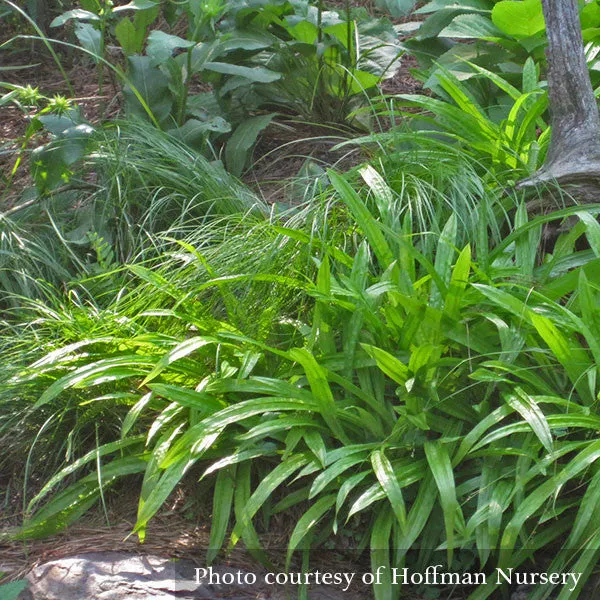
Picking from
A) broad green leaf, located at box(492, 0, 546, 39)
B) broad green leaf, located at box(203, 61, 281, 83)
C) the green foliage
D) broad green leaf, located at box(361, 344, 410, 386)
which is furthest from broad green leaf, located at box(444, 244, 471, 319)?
broad green leaf, located at box(203, 61, 281, 83)

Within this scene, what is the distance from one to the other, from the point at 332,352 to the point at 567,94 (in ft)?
4.09

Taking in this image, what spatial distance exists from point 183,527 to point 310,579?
0.37 meters

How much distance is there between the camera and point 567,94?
2992 millimetres

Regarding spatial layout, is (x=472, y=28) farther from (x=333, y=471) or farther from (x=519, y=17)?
(x=333, y=471)

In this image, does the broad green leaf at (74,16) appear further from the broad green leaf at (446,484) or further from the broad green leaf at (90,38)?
the broad green leaf at (446,484)

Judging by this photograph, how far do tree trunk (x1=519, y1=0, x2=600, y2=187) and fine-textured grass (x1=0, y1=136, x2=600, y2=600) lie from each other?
29 centimetres

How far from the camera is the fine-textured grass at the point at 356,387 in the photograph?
218 centimetres

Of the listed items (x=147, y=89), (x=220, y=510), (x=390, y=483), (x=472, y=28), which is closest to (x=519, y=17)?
(x=472, y=28)

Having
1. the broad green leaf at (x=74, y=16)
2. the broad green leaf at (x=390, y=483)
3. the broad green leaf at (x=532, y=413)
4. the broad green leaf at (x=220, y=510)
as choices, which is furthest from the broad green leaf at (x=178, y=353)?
the broad green leaf at (x=74, y=16)

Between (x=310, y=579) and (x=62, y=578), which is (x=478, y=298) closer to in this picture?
(x=310, y=579)

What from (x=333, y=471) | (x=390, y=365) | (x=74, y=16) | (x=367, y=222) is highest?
(x=74, y=16)

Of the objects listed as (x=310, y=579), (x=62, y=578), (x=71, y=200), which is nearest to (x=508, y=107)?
(x=71, y=200)

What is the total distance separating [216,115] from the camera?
12.6 ft

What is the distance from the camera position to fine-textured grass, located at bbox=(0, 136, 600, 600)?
218 centimetres
